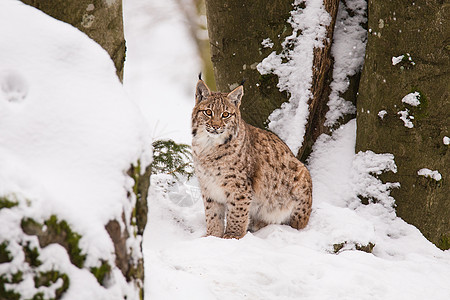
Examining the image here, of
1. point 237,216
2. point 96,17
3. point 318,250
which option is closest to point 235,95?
point 237,216

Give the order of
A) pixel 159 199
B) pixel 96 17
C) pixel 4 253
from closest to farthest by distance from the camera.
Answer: pixel 4 253
pixel 96 17
pixel 159 199

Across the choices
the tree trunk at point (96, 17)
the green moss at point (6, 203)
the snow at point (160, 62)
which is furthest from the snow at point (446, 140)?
the snow at point (160, 62)

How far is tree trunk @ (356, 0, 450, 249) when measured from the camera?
16.4 feet

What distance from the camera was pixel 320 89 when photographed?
18.9 feet

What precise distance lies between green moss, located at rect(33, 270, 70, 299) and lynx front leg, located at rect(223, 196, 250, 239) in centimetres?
313

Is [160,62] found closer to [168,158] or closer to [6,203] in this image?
[168,158]

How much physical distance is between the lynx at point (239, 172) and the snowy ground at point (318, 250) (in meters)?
0.22

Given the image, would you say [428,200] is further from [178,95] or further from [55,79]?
[178,95]

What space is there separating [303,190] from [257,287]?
2.20 metres

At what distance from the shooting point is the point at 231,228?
516cm

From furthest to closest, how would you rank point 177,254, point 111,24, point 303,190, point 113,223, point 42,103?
point 303,190
point 177,254
point 111,24
point 42,103
point 113,223

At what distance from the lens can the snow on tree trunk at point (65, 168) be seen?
6.51 ft

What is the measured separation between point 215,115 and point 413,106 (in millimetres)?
1912

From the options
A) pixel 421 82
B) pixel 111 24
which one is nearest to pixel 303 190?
pixel 421 82
